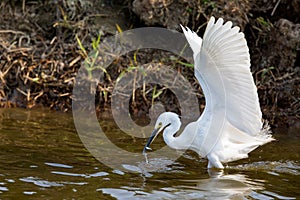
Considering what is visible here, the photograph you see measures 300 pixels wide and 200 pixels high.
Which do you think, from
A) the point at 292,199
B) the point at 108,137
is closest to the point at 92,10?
the point at 108,137

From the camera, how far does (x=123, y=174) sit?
5.46 meters

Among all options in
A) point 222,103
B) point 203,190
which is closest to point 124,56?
point 222,103

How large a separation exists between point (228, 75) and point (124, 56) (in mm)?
4155

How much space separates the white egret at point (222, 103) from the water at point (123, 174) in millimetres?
237

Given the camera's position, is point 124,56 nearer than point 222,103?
No

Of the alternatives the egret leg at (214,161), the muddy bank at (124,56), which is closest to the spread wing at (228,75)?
the egret leg at (214,161)

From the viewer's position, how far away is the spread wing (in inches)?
193

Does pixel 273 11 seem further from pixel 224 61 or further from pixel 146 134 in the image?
pixel 224 61

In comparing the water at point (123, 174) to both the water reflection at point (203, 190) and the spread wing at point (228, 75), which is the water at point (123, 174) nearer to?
the water reflection at point (203, 190)

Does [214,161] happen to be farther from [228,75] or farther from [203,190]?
[228,75]

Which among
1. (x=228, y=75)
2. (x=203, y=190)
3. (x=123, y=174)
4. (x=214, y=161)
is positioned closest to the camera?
(x=203, y=190)

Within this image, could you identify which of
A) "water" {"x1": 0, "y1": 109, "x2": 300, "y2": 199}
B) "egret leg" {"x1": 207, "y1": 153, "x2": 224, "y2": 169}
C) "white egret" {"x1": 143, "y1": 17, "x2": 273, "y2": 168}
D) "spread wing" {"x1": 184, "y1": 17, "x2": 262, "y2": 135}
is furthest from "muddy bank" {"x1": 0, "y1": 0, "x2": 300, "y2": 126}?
"spread wing" {"x1": 184, "y1": 17, "x2": 262, "y2": 135}

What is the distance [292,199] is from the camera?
4.80 meters

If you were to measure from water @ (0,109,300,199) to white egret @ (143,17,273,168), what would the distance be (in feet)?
0.78
